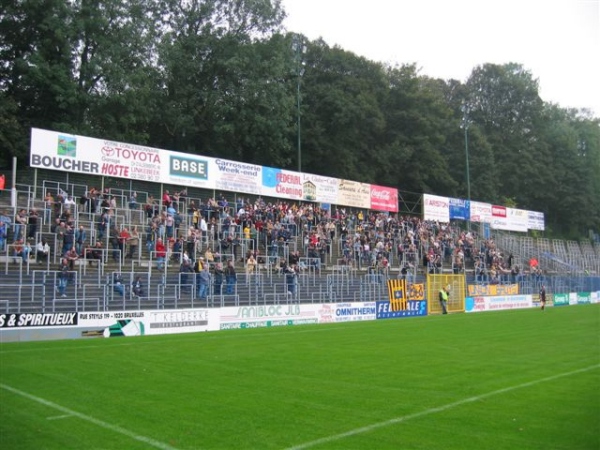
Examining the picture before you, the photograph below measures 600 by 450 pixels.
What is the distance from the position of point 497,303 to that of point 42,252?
31003 millimetres

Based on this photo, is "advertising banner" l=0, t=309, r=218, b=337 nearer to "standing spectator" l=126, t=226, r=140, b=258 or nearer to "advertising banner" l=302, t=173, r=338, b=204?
"standing spectator" l=126, t=226, r=140, b=258

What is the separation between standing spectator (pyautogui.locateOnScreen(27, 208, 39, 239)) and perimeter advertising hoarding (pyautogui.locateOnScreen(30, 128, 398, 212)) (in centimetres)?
323

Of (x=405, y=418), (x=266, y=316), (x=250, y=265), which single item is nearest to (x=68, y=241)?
(x=250, y=265)

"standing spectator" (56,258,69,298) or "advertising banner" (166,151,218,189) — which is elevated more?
"advertising banner" (166,151,218,189)

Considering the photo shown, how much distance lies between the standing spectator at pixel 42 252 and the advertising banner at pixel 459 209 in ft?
115

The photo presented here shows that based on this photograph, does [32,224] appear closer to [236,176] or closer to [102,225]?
[102,225]

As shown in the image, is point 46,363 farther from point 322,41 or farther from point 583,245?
point 583,245

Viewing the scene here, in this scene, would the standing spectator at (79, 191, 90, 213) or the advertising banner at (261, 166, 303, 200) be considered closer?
the standing spectator at (79, 191, 90, 213)

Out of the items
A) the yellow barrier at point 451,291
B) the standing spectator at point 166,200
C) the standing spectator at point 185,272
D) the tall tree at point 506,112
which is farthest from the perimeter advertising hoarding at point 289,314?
the tall tree at point 506,112

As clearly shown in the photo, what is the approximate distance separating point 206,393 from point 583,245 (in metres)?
68.8

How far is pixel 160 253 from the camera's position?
84.8ft

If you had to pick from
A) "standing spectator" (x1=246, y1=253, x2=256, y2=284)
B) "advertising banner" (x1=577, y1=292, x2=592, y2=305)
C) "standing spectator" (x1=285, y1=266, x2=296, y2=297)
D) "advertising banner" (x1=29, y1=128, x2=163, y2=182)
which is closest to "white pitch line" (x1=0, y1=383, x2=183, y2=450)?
"standing spectator" (x1=246, y1=253, x2=256, y2=284)

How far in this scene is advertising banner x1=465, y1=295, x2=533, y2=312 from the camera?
39.3m

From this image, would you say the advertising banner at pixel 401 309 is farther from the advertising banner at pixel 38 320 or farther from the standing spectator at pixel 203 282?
the advertising banner at pixel 38 320
